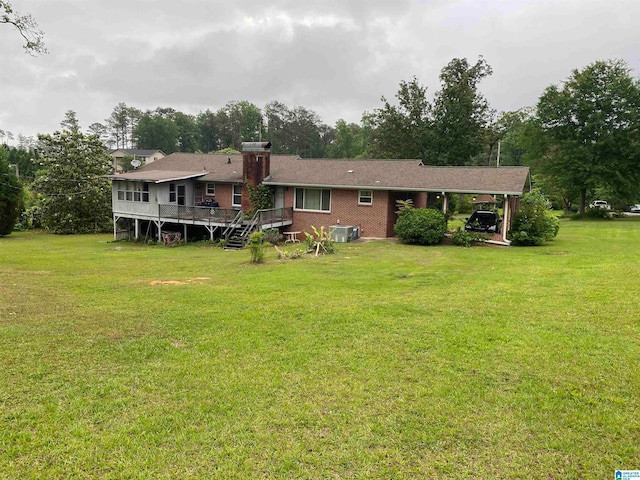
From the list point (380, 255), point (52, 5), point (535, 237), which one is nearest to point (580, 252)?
point (535, 237)

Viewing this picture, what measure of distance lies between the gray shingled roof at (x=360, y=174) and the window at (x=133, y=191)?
597 mm

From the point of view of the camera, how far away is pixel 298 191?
80.8 feet

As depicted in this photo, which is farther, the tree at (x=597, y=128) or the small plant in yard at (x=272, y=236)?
the tree at (x=597, y=128)

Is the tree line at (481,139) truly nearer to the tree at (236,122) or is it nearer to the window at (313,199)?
the window at (313,199)

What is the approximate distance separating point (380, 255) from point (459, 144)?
27297 millimetres

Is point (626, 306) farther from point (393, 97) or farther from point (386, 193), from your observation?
point (393, 97)

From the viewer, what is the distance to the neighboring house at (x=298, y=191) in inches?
850

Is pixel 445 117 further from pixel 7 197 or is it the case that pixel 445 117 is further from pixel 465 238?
pixel 7 197

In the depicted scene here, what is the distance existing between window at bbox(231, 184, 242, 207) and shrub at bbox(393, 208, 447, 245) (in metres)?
9.92

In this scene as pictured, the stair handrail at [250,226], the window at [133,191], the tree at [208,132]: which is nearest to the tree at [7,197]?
the window at [133,191]

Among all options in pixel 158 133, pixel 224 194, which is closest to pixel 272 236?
pixel 224 194

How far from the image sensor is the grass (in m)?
3.99

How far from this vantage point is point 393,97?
1647 inches

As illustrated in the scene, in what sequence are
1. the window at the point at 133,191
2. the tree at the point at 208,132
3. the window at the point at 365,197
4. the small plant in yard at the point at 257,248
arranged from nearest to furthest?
the small plant in yard at the point at 257,248 → the window at the point at 365,197 → the window at the point at 133,191 → the tree at the point at 208,132
